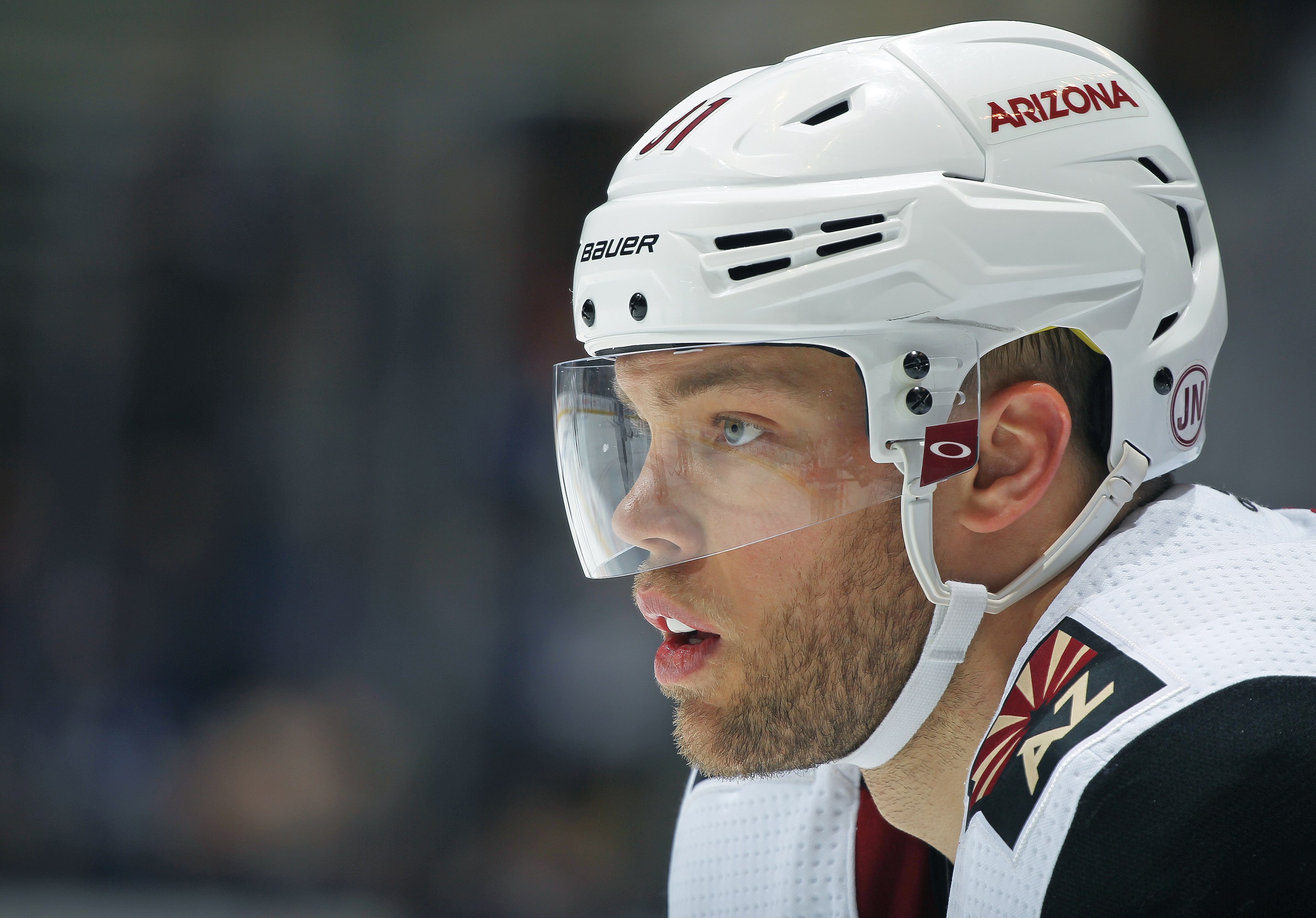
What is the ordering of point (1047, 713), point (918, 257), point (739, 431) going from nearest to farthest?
point (1047, 713)
point (918, 257)
point (739, 431)

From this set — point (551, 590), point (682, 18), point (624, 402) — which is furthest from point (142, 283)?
point (624, 402)

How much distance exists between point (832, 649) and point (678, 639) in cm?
22

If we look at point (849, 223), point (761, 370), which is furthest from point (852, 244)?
point (761, 370)

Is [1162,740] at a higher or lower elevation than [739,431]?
lower

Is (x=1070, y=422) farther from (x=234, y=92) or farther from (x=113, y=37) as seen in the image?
(x=113, y=37)

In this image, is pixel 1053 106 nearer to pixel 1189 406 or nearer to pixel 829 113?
pixel 829 113

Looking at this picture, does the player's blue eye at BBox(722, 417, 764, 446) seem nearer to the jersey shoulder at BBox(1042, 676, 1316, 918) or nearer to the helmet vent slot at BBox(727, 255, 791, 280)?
the helmet vent slot at BBox(727, 255, 791, 280)

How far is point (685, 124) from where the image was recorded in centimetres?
142

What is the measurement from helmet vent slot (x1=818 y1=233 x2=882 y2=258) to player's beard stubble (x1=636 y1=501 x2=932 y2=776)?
0.31 metres

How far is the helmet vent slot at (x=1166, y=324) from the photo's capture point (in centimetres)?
140

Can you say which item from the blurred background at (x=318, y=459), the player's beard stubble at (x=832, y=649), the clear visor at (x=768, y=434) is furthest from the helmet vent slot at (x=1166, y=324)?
the blurred background at (x=318, y=459)

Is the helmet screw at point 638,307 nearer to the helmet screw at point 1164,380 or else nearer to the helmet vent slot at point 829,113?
the helmet vent slot at point 829,113

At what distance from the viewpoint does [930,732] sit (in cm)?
141

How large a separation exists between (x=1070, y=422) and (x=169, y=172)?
3.20 metres
